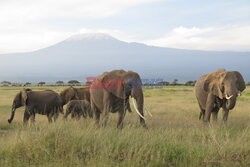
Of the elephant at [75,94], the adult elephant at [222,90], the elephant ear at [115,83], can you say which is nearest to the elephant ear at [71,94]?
the elephant at [75,94]

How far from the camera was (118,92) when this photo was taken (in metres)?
8.27

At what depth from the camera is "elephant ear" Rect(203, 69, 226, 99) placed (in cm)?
880

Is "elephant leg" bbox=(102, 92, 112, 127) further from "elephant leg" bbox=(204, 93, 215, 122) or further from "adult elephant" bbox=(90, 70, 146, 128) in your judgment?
"elephant leg" bbox=(204, 93, 215, 122)

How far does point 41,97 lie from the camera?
1135 cm

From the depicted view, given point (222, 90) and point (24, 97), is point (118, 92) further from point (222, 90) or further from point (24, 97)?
point (24, 97)

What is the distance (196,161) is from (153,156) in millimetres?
758

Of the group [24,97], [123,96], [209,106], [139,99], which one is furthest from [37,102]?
[209,106]

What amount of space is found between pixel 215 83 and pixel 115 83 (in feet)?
10.6

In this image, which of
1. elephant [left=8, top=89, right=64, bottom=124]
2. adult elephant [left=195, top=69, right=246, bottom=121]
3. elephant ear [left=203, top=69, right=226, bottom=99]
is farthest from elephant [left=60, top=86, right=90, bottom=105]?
elephant ear [left=203, top=69, right=226, bottom=99]

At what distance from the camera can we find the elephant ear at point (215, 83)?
28.9ft

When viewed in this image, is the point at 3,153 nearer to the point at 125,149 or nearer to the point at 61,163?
the point at 61,163

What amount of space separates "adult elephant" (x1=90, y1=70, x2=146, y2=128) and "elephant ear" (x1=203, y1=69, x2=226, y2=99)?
2643 millimetres

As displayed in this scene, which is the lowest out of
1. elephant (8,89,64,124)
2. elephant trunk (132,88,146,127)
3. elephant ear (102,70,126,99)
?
elephant (8,89,64,124)

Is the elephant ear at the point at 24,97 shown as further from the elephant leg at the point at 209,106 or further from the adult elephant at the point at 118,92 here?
the elephant leg at the point at 209,106
